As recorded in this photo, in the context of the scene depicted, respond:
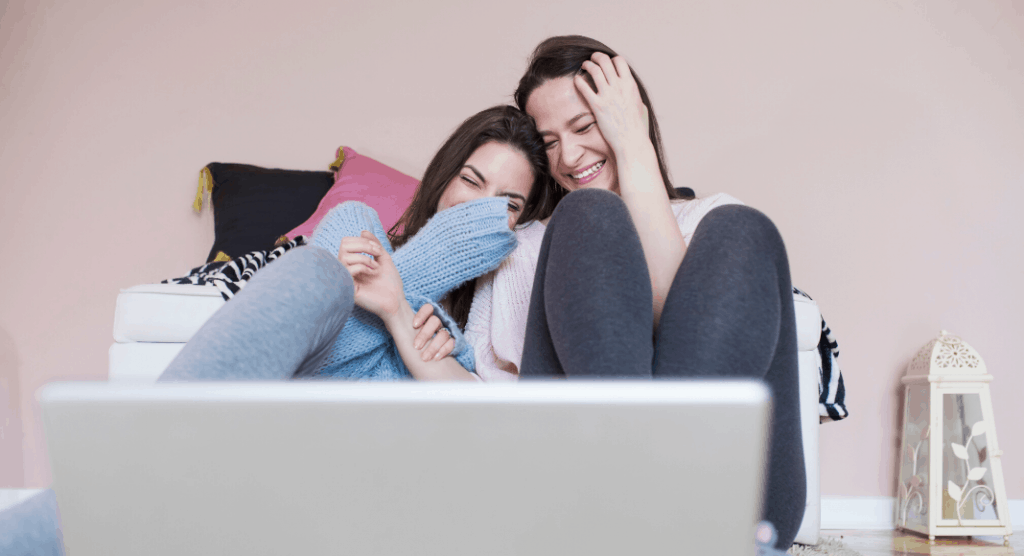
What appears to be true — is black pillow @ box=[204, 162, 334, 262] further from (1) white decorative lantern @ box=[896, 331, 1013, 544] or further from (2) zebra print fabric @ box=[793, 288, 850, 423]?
(1) white decorative lantern @ box=[896, 331, 1013, 544]

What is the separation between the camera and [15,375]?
2029 millimetres

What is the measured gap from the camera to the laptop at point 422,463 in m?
0.27

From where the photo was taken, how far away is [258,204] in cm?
190

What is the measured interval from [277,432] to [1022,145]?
2488 millimetres

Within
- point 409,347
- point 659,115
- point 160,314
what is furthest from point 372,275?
point 659,115

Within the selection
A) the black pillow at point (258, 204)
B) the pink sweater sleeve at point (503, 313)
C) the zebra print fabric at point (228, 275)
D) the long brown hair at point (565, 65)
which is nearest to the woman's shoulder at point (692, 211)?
the long brown hair at point (565, 65)

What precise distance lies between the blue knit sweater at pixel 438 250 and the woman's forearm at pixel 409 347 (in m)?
0.04

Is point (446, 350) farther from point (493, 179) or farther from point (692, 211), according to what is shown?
point (692, 211)

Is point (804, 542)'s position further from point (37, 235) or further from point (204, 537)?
A: point (37, 235)

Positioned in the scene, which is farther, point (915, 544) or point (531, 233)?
point (915, 544)

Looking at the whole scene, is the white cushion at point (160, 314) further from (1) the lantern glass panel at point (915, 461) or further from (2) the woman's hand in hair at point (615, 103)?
(1) the lantern glass panel at point (915, 461)

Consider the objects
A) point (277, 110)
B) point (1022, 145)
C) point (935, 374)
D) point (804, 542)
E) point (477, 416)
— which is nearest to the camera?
point (477, 416)

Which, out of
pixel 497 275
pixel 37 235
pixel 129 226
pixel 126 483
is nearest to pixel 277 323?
pixel 126 483

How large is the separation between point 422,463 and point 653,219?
69cm
